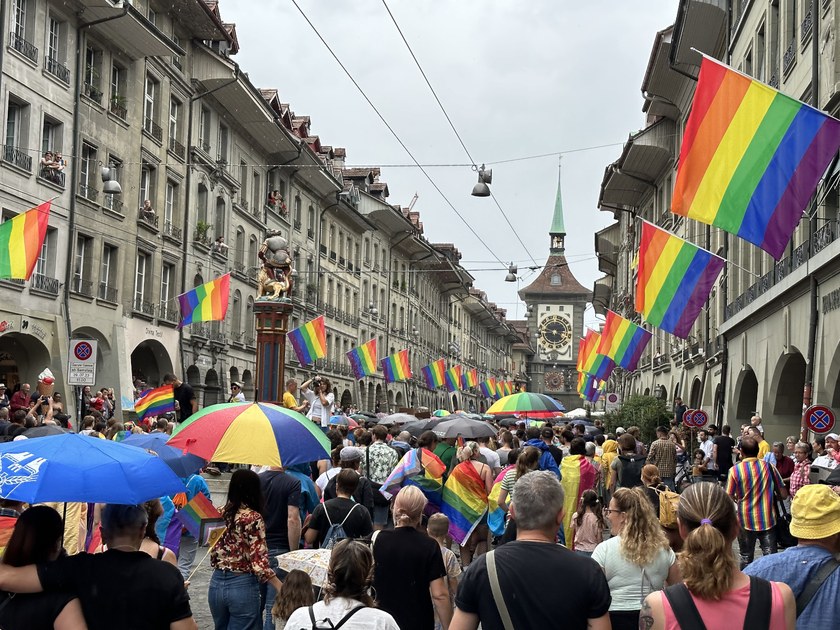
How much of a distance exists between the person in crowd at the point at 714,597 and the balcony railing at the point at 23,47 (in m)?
25.0

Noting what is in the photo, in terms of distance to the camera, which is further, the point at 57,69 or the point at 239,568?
the point at 57,69

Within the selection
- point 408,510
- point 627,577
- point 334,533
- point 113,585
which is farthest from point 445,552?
point 113,585

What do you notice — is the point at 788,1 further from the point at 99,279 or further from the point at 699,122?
the point at 99,279

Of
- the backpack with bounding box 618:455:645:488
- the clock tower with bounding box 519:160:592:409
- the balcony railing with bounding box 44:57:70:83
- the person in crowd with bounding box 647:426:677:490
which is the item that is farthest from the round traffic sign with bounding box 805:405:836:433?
the clock tower with bounding box 519:160:592:409

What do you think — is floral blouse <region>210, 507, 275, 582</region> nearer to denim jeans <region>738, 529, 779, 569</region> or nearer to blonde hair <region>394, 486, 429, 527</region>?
blonde hair <region>394, 486, 429, 527</region>

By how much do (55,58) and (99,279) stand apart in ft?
19.4

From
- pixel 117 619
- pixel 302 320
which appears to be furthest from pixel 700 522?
pixel 302 320

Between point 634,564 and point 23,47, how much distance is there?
23.8m

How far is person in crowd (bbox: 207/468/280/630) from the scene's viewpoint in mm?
6910

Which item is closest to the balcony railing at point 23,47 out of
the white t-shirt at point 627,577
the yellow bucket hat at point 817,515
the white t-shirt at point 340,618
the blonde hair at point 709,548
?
the white t-shirt at point 627,577

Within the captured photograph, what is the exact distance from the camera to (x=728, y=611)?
4.11 m

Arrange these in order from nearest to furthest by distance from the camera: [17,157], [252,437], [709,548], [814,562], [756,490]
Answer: [709,548] < [814,562] < [252,437] < [756,490] < [17,157]

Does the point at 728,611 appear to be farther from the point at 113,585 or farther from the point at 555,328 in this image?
the point at 555,328

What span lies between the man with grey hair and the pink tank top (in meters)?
0.37
